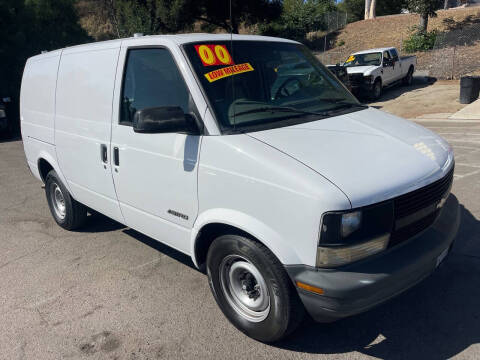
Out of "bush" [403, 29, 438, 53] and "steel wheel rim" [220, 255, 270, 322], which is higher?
"bush" [403, 29, 438, 53]

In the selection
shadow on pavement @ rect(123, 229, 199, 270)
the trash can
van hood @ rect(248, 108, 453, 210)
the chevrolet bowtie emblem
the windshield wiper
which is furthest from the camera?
the trash can

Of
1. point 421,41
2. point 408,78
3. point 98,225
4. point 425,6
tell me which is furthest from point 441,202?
point 421,41

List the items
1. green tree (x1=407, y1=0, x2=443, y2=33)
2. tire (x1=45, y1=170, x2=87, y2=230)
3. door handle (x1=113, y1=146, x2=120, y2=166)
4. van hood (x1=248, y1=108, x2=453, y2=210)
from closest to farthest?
van hood (x1=248, y1=108, x2=453, y2=210) < door handle (x1=113, y1=146, x2=120, y2=166) < tire (x1=45, y1=170, x2=87, y2=230) < green tree (x1=407, y1=0, x2=443, y2=33)

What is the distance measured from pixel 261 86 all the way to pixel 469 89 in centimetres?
1258

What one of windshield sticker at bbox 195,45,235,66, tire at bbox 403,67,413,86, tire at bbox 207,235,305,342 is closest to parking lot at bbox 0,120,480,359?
tire at bbox 207,235,305,342

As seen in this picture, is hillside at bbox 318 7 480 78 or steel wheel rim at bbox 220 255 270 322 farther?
hillside at bbox 318 7 480 78

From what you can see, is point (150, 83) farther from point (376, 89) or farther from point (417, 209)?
point (376, 89)

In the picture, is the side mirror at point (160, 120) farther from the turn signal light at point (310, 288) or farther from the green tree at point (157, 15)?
the green tree at point (157, 15)

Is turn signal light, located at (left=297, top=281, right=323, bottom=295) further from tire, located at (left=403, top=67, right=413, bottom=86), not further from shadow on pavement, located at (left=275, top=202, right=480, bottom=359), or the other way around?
tire, located at (left=403, top=67, right=413, bottom=86)

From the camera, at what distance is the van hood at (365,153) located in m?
2.45

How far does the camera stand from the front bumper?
7.79 feet

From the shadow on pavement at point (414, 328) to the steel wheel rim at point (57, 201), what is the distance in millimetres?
3609

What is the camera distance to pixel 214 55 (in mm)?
3213

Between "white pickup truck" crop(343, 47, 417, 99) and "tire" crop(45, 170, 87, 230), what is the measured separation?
12.8 meters
